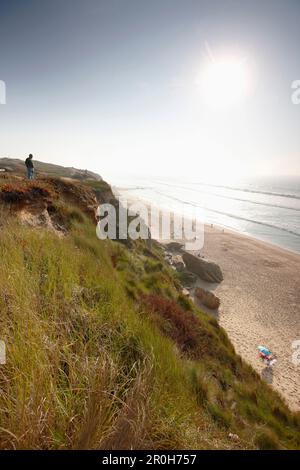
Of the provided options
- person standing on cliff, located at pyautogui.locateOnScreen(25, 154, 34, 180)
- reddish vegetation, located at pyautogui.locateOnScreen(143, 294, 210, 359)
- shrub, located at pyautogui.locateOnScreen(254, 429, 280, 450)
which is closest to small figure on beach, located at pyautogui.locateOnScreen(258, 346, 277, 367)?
reddish vegetation, located at pyautogui.locateOnScreen(143, 294, 210, 359)

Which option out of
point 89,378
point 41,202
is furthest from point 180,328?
point 41,202

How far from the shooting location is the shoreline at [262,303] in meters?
10.0

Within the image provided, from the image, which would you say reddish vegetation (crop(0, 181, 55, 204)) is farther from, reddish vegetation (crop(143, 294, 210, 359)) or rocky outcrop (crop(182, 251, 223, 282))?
rocky outcrop (crop(182, 251, 223, 282))

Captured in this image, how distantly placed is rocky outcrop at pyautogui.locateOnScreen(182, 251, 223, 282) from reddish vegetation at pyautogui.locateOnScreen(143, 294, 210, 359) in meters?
12.2

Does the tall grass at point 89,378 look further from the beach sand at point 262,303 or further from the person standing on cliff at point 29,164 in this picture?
the person standing on cliff at point 29,164

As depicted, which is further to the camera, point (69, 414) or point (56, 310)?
point (56, 310)

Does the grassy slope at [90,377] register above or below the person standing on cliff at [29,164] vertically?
below

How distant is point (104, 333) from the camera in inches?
120

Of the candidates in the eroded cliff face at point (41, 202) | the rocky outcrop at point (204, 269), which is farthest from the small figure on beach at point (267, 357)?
the eroded cliff face at point (41, 202)

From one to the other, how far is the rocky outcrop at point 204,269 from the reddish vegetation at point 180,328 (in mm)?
12154

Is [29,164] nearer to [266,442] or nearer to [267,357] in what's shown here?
[266,442]
